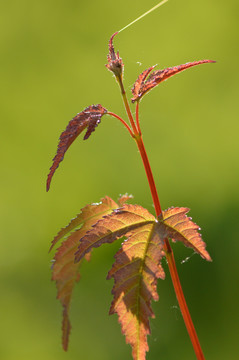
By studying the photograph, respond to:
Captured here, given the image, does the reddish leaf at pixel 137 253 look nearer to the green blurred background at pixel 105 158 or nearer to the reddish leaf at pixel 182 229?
the reddish leaf at pixel 182 229

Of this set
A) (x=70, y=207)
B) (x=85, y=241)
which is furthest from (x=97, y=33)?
(x=85, y=241)

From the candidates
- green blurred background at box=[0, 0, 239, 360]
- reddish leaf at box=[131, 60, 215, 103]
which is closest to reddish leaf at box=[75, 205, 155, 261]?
reddish leaf at box=[131, 60, 215, 103]

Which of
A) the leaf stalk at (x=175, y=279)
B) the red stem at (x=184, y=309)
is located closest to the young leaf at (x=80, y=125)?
the leaf stalk at (x=175, y=279)

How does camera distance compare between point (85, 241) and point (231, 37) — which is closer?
point (85, 241)

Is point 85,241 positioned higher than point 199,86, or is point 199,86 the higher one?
point 199,86

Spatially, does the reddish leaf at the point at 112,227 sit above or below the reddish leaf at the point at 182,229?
above

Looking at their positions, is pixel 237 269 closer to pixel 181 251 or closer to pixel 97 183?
pixel 181 251

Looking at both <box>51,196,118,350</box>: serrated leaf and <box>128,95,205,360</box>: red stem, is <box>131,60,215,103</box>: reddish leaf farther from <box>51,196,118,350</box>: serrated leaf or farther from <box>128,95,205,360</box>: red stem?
<box>51,196,118,350</box>: serrated leaf

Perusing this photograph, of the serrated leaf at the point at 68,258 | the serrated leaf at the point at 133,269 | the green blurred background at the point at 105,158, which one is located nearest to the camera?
the serrated leaf at the point at 133,269
